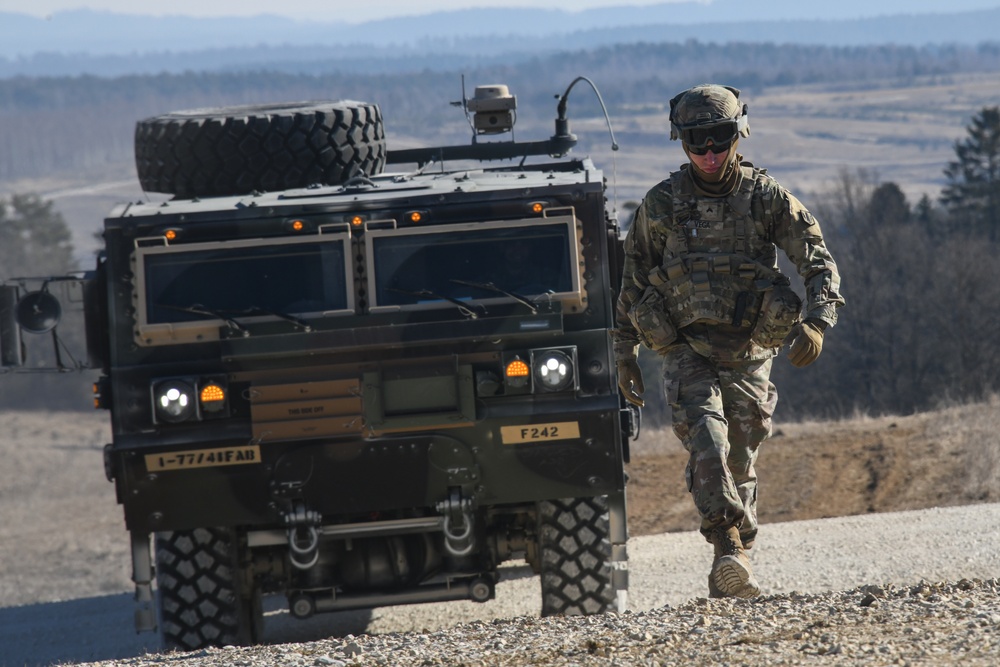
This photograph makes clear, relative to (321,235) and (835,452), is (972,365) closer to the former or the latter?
(835,452)

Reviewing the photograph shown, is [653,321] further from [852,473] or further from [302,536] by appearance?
[852,473]

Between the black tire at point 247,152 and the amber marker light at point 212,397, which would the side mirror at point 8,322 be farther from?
the black tire at point 247,152

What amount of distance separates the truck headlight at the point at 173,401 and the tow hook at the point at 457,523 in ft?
4.20

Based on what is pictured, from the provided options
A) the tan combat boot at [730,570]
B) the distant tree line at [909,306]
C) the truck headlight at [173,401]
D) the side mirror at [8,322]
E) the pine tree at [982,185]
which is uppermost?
the side mirror at [8,322]

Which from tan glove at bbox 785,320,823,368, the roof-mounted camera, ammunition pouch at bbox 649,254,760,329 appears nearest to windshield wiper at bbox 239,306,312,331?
ammunition pouch at bbox 649,254,760,329

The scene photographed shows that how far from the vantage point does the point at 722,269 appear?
6.10 m

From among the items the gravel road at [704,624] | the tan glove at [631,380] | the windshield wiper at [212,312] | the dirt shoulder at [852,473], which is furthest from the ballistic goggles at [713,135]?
the dirt shoulder at [852,473]

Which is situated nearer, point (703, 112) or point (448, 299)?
point (703, 112)

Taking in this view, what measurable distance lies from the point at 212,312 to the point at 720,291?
8.11ft

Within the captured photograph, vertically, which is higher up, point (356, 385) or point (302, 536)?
A: point (356, 385)

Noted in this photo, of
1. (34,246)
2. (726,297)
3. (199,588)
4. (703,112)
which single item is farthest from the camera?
(34,246)

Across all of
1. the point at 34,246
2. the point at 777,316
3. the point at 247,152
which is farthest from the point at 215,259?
the point at 34,246

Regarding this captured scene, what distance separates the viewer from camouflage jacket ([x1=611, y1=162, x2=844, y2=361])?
6020 mm

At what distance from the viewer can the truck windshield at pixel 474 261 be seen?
716 cm
